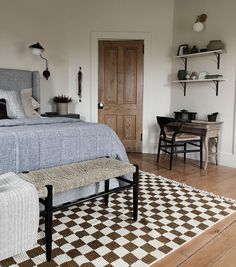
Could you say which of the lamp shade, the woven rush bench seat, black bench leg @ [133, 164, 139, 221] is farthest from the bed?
the lamp shade

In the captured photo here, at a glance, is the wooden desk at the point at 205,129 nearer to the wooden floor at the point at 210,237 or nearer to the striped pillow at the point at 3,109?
the wooden floor at the point at 210,237

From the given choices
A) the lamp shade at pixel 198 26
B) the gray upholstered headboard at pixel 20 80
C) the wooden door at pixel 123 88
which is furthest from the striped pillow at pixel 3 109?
the lamp shade at pixel 198 26

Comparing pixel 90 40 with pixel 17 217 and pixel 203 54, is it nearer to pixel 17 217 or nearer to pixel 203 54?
pixel 203 54

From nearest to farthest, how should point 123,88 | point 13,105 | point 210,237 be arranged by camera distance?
point 210,237 → point 13,105 → point 123,88

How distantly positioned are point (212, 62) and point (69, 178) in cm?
331

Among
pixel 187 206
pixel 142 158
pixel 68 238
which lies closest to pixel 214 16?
pixel 142 158

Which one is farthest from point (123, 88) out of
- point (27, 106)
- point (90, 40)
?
point (27, 106)

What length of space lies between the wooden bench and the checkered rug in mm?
158

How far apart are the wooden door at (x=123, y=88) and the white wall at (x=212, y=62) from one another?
72 centimetres

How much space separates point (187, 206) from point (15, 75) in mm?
3191

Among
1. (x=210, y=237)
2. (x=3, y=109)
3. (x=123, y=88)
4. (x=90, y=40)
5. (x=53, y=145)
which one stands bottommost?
(x=210, y=237)

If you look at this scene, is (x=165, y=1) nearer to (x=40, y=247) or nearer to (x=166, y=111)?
(x=166, y=111)

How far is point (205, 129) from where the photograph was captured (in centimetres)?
392

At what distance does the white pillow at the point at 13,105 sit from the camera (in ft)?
11.4
